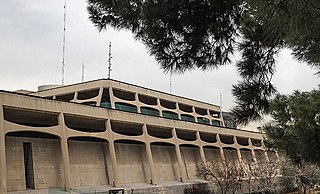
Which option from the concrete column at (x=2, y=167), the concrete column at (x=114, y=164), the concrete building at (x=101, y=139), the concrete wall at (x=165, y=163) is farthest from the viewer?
the concrete wall at (x=165, y=163)

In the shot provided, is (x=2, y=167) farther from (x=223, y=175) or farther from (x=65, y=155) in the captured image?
(x=223, y=175)

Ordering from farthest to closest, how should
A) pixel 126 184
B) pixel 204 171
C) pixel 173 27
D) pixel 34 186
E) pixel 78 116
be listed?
pixel 204 171
pixel 126 184
pixel 78 116
pixel 34 186
pixel 173 27

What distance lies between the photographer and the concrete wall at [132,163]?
31.1 metres

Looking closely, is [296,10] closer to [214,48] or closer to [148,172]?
[214,48]

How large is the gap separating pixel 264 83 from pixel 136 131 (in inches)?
1130

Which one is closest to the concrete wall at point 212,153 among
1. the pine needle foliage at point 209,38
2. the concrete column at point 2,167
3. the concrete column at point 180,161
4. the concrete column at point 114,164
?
the concrete column at point 180,161

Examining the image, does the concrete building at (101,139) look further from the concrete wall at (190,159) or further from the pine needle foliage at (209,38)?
the pine needle foliage at (209,38)

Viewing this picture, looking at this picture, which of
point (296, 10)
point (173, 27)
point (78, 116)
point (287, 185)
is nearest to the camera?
point (296, 10)

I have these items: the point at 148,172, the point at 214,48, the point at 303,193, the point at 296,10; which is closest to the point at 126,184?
the point at 148,172

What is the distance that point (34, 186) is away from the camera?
2389 centimetres

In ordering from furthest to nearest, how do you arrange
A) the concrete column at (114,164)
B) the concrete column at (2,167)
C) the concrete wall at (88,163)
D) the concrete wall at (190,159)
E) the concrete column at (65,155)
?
1. the concrete wall at (190,159)
2. the concrete column at (114,164)
3. the concrete wall at (88,163)
4. the concrete column at (65,155)
5. the concrete column at (2,167)

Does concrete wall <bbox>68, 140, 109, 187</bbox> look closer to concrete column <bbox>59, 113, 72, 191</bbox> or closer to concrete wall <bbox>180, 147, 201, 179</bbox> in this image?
concrete column <bbox>59, 113, 72, 191</bbox>

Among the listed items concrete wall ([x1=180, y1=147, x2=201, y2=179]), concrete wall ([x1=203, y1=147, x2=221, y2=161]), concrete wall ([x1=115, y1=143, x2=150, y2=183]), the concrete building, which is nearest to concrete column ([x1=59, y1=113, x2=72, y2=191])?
the concrete building

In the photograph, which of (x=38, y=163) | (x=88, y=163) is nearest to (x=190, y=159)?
(x=88, y=163)
